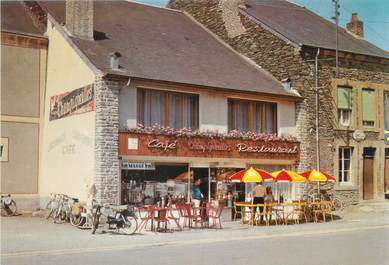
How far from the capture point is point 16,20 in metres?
25.5

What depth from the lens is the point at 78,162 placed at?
21.6m

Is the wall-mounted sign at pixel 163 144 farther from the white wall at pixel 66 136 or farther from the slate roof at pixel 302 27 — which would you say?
the slate roof at pixel 302 27

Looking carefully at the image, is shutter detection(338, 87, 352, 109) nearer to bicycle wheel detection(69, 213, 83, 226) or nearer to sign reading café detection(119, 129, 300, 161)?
sign reading café detection(119, 129, 300, 161)

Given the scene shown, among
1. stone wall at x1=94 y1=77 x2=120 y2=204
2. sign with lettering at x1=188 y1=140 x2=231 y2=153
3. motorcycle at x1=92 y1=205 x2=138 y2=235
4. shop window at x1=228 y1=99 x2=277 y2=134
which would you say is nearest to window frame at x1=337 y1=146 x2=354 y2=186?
shop window at x1=228 y1=99 x2=277 y2=134

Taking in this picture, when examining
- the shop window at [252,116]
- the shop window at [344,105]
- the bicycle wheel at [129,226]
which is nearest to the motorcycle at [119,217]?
the bicycle wheel at [129,226]

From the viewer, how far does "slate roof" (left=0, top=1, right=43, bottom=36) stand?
24.7 meters

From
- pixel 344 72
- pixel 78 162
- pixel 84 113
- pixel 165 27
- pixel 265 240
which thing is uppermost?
pixel 165 27

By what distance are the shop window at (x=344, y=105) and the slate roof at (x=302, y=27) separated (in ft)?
6.53

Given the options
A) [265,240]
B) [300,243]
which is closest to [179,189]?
[265,240]

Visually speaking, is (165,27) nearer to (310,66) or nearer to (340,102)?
(310,66)

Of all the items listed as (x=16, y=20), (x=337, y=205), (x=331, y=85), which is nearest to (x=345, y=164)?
(x=337, y=205)

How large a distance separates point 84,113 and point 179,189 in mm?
4667

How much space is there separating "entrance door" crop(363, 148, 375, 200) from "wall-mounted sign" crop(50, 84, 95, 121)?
14450 mm

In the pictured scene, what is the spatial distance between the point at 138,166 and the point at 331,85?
36.6 feet
